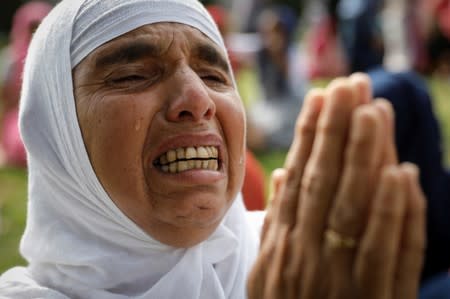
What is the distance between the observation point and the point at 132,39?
2.03 metres

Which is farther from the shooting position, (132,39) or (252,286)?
(132,39)

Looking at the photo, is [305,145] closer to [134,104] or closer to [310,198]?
[310,198]

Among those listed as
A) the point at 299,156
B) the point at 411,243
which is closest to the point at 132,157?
the point at 299,156

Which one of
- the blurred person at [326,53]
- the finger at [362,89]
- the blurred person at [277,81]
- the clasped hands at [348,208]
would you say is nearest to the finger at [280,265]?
the clasped hands at [348,208]

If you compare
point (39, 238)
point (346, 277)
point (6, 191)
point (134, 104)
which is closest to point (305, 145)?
point (346, 277)

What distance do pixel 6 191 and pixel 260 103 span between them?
4062 mm

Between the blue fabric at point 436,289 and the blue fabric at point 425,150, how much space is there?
0.19 m

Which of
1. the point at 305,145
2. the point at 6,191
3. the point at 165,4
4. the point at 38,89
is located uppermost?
the point at 165,4

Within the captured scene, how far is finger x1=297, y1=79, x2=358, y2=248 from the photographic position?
1.48 meters

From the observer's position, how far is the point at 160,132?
1962mm

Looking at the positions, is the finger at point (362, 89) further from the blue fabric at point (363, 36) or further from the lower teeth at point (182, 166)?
the blue fabric at point (363, 36)

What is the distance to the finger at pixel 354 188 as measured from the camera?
1.43 metres

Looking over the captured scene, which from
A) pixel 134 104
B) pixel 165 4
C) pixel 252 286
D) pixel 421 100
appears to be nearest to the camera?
pixel 252 286

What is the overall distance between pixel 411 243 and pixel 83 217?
3.51ft
